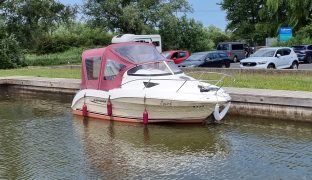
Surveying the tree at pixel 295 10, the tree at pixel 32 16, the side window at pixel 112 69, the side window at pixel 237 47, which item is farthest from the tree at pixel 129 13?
the side window at pixel 112 69

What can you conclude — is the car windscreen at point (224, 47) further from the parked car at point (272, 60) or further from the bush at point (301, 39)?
the parked car at point (272, 60)

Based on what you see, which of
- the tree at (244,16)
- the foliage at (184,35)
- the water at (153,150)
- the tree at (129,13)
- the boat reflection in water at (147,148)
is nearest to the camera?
the water at (153,150)

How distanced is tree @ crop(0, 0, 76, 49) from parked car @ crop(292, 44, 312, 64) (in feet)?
65.2

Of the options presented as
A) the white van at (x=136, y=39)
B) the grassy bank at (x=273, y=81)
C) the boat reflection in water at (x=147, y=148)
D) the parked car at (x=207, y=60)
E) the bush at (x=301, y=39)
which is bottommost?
the boat reflection in water at (x=147, y=148)

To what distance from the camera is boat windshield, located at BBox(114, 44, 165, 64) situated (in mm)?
16234

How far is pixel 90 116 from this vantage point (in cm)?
1734

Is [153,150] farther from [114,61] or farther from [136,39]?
[136,39]

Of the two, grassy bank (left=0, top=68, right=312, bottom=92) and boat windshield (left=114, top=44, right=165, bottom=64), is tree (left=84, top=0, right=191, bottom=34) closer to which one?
grassy bank (left=0, top=68, right=312, bottom=92)

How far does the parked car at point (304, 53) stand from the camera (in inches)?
1501

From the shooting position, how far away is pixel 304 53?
38125mm

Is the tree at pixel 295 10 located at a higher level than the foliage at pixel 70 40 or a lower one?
higher

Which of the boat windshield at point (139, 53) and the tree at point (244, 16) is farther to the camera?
the tree at point (244, 16)

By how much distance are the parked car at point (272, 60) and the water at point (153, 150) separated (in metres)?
11.5

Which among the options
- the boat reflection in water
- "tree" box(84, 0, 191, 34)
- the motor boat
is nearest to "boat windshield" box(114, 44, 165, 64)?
the motor boat
